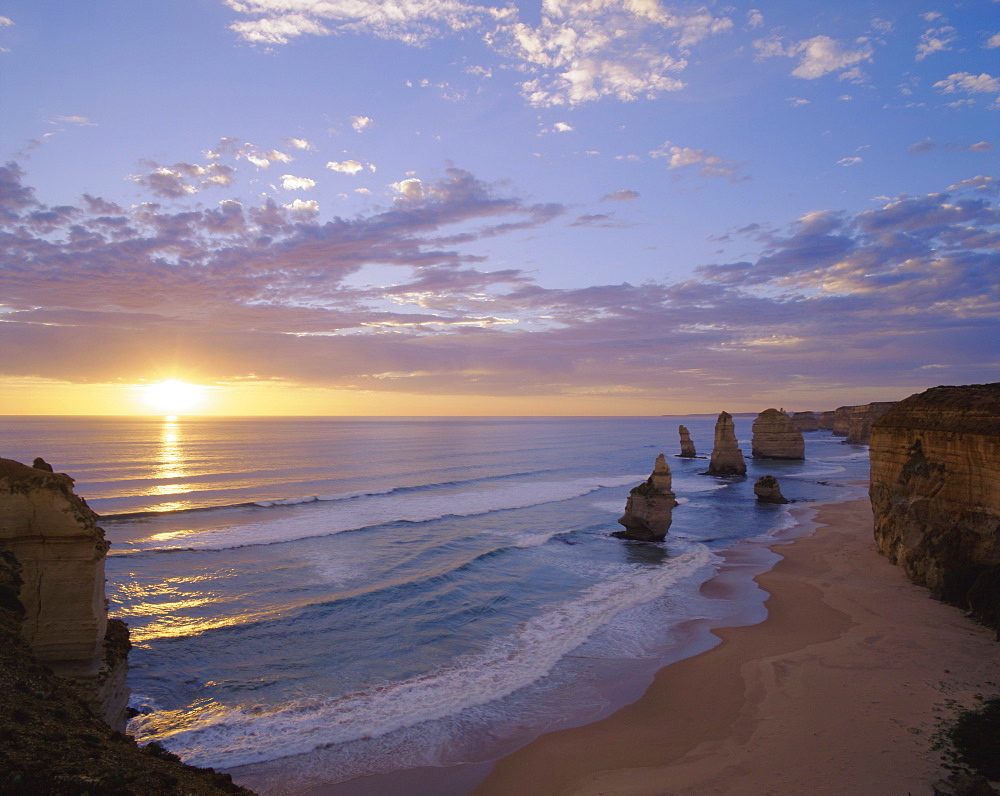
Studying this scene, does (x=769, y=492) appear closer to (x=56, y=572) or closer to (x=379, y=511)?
(x=379, y=511)

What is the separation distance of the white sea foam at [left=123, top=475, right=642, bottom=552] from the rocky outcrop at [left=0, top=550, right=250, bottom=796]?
2413 cm

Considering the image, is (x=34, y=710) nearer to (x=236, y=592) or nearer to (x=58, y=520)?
(x=58, y=520)

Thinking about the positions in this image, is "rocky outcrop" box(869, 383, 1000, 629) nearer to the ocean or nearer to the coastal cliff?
the ocean

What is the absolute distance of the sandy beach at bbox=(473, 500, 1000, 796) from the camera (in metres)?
10.3

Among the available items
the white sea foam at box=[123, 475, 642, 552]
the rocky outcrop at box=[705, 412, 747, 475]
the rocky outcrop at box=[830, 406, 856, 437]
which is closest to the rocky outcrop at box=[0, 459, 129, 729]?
the white sea foam at box=[123, 475, 642, 552]

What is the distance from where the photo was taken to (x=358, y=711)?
13.5m

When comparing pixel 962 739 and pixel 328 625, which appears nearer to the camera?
pixel 962 739

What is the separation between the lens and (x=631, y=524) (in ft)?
109

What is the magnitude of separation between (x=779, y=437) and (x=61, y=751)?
87.0 metres

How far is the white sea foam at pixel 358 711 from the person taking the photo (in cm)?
1209

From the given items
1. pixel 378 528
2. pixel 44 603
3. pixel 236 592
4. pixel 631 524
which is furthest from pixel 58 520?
pixel 631 524

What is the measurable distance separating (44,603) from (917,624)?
2228cm

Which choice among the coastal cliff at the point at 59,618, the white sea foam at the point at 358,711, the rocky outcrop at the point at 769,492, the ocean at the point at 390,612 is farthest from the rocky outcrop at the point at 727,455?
the coastal cliff at the point at 59,618

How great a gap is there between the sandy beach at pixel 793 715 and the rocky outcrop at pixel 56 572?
755cm
